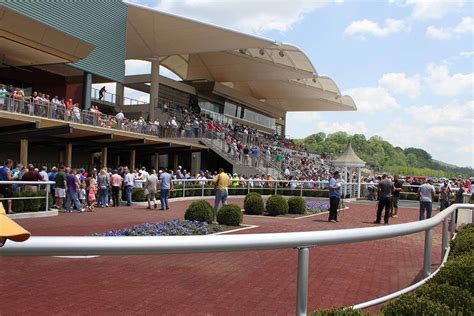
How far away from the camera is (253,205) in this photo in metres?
17.4

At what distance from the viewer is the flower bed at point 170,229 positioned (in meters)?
10.3

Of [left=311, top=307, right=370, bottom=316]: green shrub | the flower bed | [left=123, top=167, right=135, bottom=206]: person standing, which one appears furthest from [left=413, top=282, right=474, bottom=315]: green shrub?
[left=123, top=167, right=135, bottom=206]: person standing

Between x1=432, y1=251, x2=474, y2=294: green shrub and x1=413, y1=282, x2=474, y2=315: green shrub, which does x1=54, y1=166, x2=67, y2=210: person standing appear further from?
x1=413, y1=282, x2=474, y2=315: green shrub

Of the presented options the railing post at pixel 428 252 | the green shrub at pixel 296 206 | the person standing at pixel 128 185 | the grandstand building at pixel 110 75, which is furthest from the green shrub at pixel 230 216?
the grandstand building at pixel 110 75

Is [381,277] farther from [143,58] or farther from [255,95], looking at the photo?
[255,95]

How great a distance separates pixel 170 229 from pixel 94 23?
23.4 m

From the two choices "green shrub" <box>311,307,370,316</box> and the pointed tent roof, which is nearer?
"green shrub" <box>311,307,370,316</box>

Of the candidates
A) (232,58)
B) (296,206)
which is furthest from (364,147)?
(296,206)

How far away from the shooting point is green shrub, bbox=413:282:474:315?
3.27 metres

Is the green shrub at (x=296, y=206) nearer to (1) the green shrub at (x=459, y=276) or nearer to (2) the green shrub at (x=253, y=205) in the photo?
(2) the green shrub at (x=253, y=205)

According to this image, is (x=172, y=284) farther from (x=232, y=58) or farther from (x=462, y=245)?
(x=232, y=58)

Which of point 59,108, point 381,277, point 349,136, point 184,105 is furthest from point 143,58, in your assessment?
point 349,136

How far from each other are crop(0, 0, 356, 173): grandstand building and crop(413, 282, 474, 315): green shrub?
66.1ft

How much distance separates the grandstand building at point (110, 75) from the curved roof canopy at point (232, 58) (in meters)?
0.11
